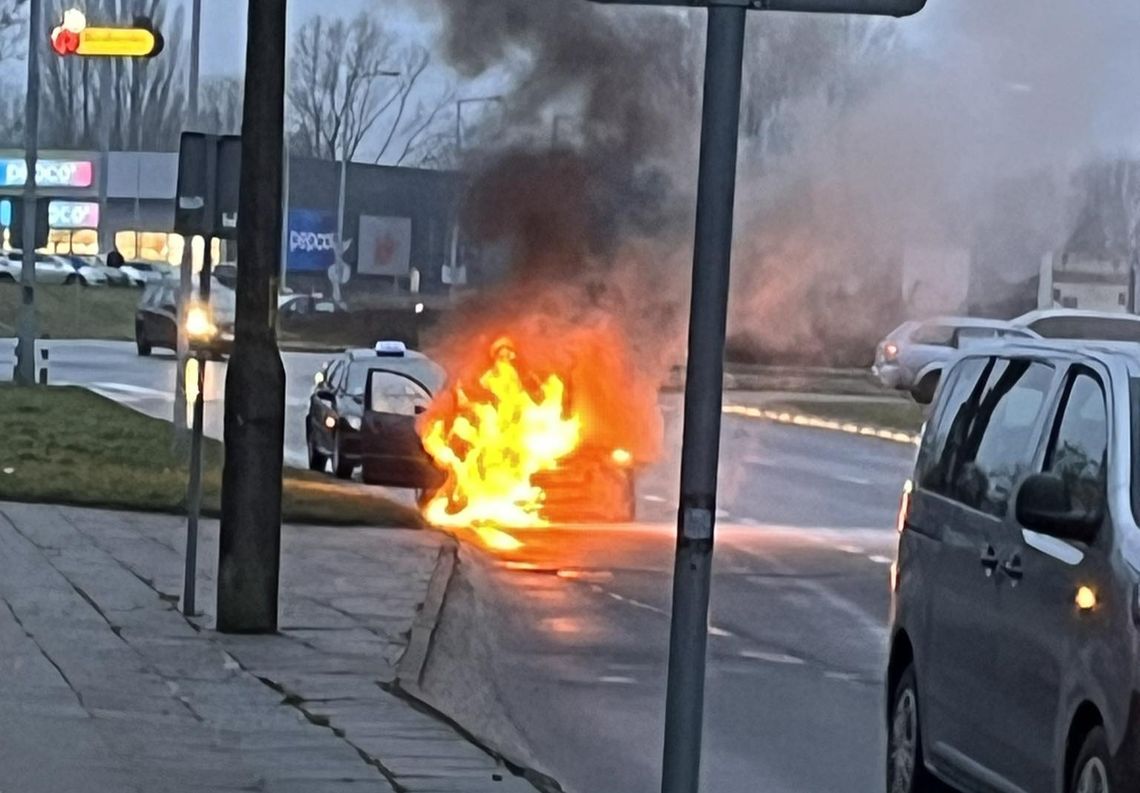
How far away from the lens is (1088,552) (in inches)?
291

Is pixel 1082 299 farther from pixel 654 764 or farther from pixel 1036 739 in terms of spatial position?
pixel 1036 739

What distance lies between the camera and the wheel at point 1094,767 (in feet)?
22.8

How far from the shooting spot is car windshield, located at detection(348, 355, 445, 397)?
25125 mm

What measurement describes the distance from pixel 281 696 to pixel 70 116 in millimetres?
88627

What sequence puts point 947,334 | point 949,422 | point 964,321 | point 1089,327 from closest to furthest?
1. point 949,422
2. point 1089,327
3. point 964,321
4. point 947,334

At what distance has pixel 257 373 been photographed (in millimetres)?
12914

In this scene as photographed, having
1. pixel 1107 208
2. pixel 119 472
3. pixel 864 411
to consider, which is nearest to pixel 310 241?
pixel 864 411

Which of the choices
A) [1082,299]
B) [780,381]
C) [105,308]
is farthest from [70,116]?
[1082,299]

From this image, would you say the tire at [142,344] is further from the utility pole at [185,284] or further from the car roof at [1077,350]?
the car roof at [1077,350]

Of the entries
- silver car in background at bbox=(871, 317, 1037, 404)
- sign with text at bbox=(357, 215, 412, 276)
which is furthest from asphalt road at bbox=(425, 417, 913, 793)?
sign with text at bbox=(357, 215, 412, 276)

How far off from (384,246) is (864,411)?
50.0 ft

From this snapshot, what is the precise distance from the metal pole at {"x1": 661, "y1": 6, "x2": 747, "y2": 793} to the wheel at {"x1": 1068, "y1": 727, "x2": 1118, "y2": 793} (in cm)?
152

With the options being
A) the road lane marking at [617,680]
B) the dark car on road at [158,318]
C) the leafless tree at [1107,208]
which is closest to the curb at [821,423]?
the leafless tree at [1107,208]

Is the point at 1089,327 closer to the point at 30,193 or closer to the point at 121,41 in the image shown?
the point at 30,193
